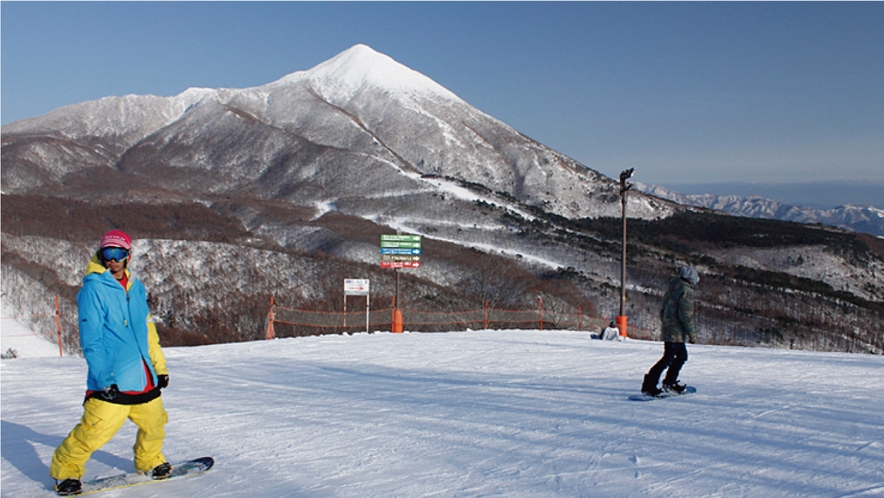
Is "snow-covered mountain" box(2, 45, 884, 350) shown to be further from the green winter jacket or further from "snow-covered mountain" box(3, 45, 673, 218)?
the green winter jacket

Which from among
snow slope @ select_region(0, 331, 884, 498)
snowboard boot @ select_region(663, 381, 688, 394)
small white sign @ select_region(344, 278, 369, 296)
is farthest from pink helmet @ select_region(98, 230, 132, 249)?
small white sign @ select_region(344, 278, 369, 296)

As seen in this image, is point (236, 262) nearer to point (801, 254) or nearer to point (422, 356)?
point (422, 356)

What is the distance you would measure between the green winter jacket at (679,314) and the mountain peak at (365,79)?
17152 cm

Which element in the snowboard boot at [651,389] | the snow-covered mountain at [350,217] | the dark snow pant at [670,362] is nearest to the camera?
the dark snow pant at [670,362]

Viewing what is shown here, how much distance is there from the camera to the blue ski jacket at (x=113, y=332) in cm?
430

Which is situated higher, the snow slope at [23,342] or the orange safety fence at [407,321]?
the orange safety fence at [407,321]

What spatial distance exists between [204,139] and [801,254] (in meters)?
122

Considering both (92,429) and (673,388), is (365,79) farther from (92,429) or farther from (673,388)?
(92,429)

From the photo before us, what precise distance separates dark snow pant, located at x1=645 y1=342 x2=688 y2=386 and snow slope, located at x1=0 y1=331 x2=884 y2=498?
0.39m

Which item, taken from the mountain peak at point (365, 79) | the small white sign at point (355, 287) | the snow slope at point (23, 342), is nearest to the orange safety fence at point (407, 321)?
the small white sign at point (355, 287)

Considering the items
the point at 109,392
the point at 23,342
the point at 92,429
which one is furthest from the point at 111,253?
the point at 23,342

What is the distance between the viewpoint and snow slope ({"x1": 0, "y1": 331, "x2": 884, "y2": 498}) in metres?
4.83

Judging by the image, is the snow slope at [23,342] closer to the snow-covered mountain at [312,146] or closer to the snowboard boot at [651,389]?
the snowboard boot at [651,389]

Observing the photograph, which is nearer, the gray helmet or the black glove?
the black glove
